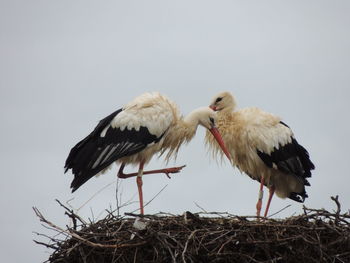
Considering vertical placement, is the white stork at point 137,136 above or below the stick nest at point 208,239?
above

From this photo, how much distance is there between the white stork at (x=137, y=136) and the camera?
32.6ft

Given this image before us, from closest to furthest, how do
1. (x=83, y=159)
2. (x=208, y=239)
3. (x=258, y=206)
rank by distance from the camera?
(x=208, y=239)
(x=83, y=159)
(x=258, y=206)

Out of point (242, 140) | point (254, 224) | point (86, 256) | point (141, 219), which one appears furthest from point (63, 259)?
point (242, 140)

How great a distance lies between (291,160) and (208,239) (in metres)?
2.97

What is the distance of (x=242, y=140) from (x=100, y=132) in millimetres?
1900

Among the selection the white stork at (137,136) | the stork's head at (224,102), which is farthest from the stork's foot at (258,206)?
the stork's head at (224,102)

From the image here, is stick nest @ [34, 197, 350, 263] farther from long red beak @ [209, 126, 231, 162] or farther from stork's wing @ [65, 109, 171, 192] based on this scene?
long red beak @ [209, 126, 231, 162]

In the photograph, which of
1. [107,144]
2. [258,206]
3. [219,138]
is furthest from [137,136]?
[258,206]

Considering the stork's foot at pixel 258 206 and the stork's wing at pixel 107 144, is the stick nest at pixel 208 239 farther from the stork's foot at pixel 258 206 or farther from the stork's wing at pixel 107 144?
the stork's foot at pixel 258 206

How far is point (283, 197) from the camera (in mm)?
11523

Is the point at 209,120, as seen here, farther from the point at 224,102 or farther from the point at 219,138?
the point at 224,102

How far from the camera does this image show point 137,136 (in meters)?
10.3

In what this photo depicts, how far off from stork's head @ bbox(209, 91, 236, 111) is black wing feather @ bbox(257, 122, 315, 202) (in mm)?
798

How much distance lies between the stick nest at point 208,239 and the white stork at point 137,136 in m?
1.19
